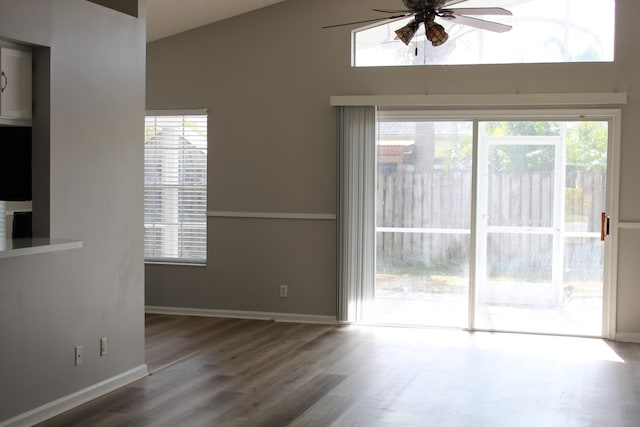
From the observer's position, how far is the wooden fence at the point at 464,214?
673cm

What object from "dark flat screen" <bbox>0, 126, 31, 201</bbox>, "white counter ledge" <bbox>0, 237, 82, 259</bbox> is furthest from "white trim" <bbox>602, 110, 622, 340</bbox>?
"dark flat screen" <bbox>0, 126, 31, 201</bbox>

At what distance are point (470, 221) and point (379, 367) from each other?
1980mm

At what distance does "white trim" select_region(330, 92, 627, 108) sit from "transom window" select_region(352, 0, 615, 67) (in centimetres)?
34

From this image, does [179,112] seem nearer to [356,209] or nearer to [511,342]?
[356,209]

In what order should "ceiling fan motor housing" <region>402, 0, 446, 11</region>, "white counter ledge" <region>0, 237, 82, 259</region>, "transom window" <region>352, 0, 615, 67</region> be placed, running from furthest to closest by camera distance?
"transom window" <region>352, 0, 615, 67</region>, "ceiling fan motor housing" <region>402, 0, 446, 11</region>, "white counter ledge" <region>0, 237, 82, 259</region>

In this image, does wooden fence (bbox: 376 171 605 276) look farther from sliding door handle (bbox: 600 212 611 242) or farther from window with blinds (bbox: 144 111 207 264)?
window with blinds (bbox: 144 111 207 264)

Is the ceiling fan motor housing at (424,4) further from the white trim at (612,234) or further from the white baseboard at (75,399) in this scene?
the white trim at (612,234)

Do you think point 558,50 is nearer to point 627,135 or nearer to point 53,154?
point 627,135

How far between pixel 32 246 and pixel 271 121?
3.81 metres

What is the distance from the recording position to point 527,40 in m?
6.78

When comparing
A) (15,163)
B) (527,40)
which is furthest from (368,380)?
(527,40)

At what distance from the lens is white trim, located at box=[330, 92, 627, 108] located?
6.55m

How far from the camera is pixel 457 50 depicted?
693 cm

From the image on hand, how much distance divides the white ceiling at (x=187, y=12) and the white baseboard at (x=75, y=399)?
10.4 feet
